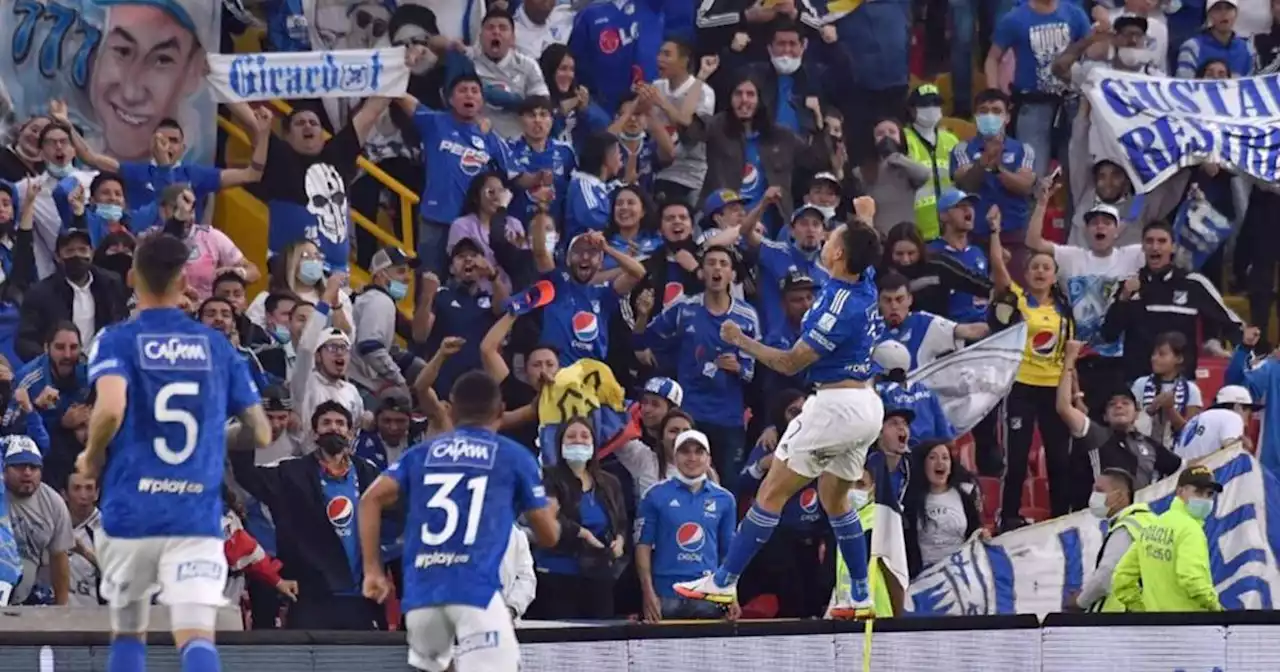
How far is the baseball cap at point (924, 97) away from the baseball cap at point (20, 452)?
7830 mm

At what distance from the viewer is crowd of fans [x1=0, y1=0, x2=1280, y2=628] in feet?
53.6

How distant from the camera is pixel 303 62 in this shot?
19.2 meters

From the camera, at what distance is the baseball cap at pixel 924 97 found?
2041 cm

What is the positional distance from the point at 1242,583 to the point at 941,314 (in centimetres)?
325

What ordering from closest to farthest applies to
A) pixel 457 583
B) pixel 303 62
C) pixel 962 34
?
pixel 457 583, pixel 303 62, pixel 962 34

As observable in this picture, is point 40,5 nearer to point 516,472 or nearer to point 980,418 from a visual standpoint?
point 980,418

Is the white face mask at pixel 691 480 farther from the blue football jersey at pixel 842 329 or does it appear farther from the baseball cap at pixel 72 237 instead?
the baseball cap at pixel 72 237

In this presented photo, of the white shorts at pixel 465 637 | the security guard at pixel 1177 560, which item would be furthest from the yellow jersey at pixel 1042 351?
the white shorts at pixel 465 637

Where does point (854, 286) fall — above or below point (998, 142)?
below

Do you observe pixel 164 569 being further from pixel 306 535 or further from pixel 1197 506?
pixel 1197 506

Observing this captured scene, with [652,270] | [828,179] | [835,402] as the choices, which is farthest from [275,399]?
[828,179]

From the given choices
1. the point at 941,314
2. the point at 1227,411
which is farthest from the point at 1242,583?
the point at 941,314

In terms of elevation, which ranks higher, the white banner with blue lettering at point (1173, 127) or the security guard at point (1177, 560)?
the white banner with blue lettering at point (1173, 127)

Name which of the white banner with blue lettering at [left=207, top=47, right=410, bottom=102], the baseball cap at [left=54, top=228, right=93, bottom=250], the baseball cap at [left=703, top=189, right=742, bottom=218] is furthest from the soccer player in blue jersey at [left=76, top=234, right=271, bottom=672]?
the baseball cap at [left=703, top=189, right=742, bottom=218]
